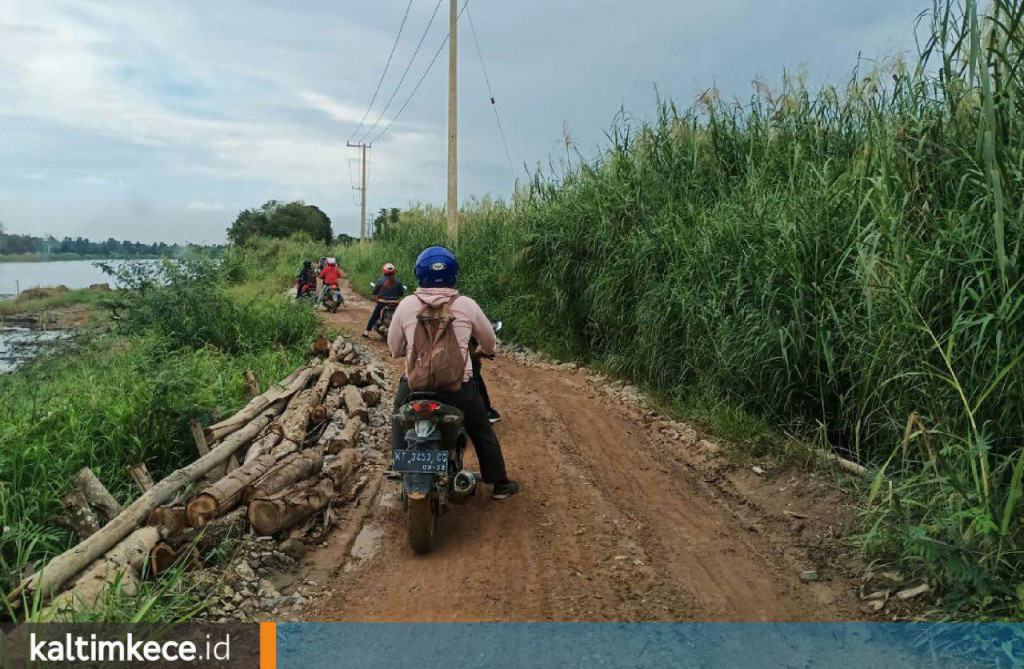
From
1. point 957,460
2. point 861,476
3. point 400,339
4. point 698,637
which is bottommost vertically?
point 698,637

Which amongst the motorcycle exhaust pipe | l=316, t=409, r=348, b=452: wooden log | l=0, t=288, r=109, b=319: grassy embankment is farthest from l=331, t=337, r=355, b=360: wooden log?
l=0, t=288, r=109, b=319: grassy embankment

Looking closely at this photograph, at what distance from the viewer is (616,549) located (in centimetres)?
433

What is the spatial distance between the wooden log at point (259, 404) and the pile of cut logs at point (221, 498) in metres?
0.01

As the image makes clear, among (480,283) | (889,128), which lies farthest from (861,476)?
(480,283)

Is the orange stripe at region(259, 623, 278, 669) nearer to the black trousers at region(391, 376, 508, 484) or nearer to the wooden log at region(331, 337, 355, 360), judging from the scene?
the black trousers at region(391, 376, 508, 484)

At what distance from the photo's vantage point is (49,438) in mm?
5859

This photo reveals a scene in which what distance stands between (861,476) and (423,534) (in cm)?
300

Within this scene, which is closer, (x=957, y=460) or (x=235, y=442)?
(x=957, y=460)

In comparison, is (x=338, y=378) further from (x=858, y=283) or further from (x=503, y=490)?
(x=858, y=283)

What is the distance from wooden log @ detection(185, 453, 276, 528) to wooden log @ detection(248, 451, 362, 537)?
7.8 inches

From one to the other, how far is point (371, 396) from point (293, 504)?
304 centimetres

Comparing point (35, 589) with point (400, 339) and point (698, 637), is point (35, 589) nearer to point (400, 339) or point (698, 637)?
point (400, 339)

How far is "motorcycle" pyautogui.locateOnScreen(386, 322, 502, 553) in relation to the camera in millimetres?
4277

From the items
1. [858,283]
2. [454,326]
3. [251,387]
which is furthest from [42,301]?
[858,283]
